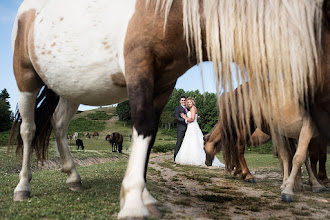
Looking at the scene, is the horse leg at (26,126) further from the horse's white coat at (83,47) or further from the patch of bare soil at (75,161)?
the patch of bare soil at (75,161)

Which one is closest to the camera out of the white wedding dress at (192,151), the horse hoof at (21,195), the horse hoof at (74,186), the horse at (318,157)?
the horse hoof at (21,195)

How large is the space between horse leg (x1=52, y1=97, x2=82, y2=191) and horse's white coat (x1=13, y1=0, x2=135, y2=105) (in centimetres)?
95

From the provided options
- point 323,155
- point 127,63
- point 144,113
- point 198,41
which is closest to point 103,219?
point 144,113

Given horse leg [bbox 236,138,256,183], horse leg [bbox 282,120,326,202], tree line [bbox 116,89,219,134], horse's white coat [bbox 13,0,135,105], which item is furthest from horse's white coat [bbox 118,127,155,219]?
tree line [bbox 116,89,219,134]

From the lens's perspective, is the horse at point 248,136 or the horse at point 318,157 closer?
the horse at point 248,136

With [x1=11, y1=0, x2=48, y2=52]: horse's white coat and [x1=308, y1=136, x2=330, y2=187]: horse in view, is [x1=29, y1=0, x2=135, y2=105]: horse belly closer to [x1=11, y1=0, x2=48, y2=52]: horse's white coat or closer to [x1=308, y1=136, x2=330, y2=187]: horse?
[x1=11, y1=0, x2=48, y2=52]: horse's white coat

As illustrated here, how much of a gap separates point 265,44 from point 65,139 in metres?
2.69

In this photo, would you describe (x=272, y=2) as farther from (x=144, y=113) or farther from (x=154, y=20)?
(x=144, y=113)

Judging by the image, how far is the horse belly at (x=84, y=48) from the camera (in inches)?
78.4

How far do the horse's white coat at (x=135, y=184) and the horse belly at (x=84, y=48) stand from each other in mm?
599

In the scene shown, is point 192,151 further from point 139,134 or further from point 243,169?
point 139,134

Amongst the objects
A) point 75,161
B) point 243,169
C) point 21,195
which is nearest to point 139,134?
point 21,195

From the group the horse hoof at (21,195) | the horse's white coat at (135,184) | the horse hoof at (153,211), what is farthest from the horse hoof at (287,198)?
the horse hoof at (21,195)

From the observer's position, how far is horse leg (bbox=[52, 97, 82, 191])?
3.04 m
